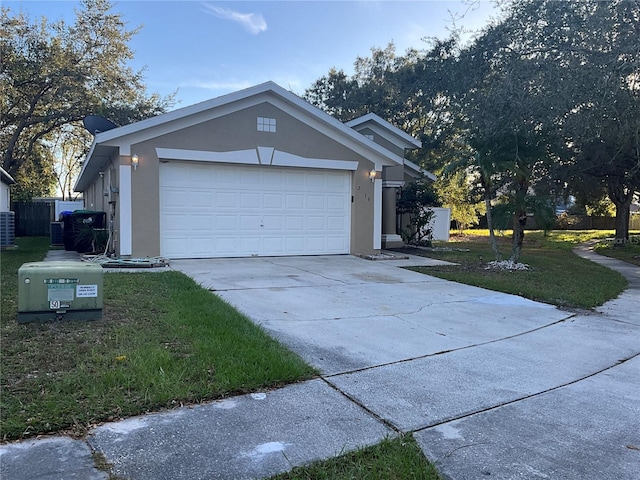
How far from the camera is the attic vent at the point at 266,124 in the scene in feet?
37.2

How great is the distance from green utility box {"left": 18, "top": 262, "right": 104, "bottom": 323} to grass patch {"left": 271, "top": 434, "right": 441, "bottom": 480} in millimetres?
Answer: 3384

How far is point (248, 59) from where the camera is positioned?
15156mm

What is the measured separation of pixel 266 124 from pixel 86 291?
7.41 m

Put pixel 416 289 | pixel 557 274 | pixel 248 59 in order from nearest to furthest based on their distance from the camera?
pixel 416 289 < pixel 557 274 < pixel 248 59

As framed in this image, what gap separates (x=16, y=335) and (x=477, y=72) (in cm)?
1168

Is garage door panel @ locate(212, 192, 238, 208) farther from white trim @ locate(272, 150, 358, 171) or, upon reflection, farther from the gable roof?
the gable roof

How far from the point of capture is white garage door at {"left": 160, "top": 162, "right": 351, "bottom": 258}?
1073cm

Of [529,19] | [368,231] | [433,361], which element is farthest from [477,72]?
[433,361]

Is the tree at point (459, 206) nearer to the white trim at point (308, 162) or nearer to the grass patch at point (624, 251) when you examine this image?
the grass patch at point (624, 251)

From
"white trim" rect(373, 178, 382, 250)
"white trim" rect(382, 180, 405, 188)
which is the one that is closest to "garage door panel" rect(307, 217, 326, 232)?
"white trim" rect(373, 178, 382, 250)

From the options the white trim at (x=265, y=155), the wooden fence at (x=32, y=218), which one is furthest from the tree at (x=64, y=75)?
the white trim at (x=265, y=155)

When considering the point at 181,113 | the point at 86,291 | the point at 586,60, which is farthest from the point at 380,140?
the point at 86,291

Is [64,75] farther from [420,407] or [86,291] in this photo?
[420,407]

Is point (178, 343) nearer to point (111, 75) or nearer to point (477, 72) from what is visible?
point (477, 72)
